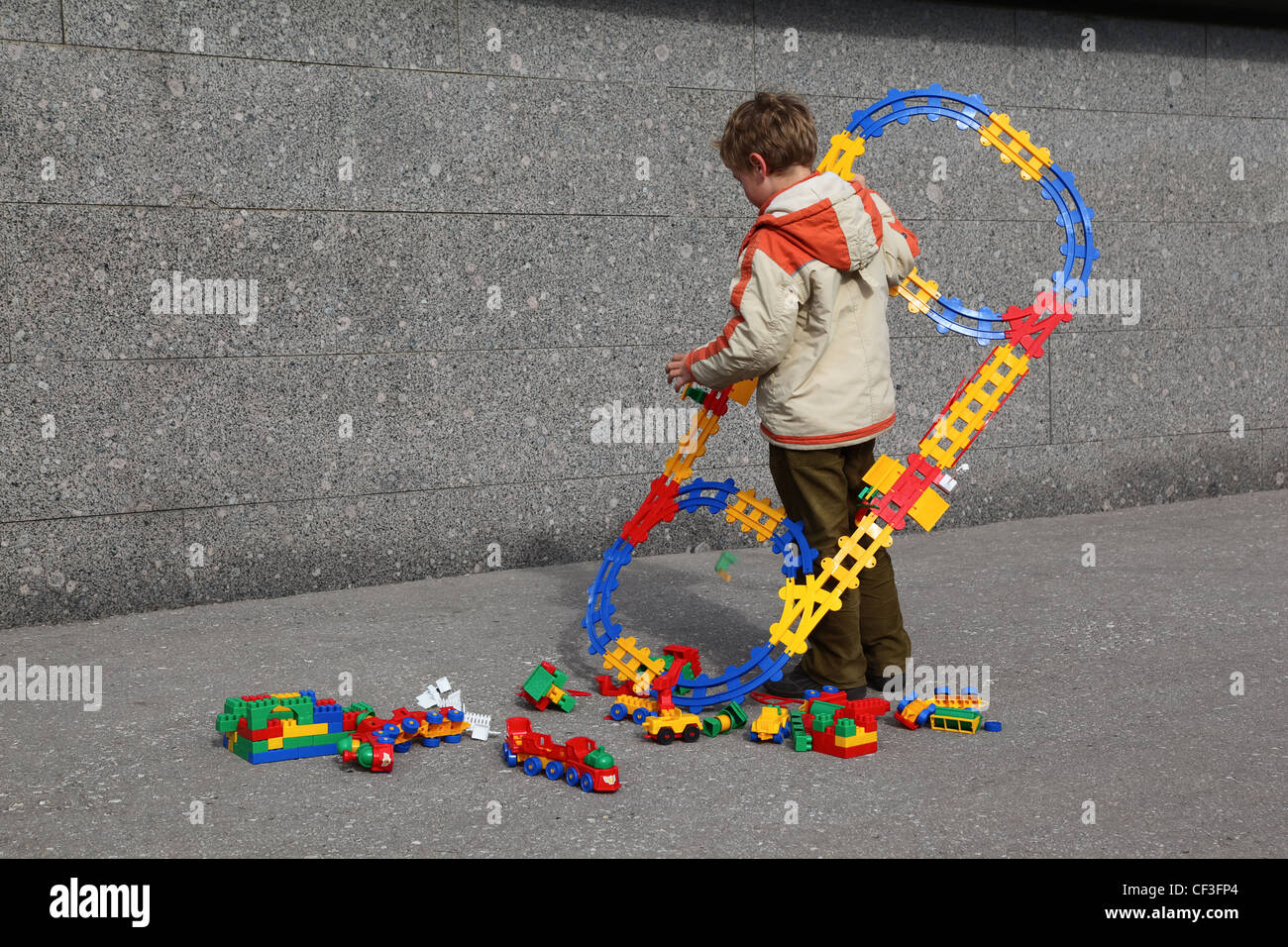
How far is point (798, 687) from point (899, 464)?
0.79 metres

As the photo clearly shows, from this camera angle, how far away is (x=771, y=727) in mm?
4020

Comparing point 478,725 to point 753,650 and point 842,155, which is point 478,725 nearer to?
point 753,650

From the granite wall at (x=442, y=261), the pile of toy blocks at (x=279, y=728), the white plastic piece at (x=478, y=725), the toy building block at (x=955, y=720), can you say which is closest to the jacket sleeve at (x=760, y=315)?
the toy building block at (x=955, y=720)

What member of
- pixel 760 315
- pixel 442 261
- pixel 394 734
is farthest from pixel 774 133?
pixel 442 261

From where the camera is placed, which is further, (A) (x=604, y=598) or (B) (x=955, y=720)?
(A) (x=604, y=598)

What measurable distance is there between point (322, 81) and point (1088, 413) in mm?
4625

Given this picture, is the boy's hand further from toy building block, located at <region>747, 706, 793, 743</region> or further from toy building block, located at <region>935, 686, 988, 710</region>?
toy building block, located at <region>935, 686, 988, 710</region>

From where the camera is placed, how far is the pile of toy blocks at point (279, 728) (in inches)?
153

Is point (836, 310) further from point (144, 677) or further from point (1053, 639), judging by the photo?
point (144, 677)

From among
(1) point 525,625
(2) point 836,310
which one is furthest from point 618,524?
(2) point 836,310

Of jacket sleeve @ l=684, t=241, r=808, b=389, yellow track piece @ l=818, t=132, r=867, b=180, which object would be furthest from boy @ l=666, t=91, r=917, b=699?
yellow track piece @ l=818, t=132, r=867, b=180

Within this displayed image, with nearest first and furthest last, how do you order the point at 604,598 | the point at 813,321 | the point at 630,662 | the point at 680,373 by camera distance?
the point at 813,321, the point at 680,373, the point at 630,662, the point at 604,598

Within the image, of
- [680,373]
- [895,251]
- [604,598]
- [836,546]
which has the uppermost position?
[895,251]

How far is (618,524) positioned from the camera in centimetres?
676
